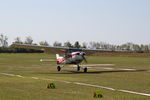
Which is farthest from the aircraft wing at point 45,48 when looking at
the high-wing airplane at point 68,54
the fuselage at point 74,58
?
the fuselage at point 74,58

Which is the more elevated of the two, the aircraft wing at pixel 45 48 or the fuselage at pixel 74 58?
the aircraft wing at pixel 45 48

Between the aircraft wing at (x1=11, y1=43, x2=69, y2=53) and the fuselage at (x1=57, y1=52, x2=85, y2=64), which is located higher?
the aircraft wing at (x1=11, y1=43, x2=69, y2=53)

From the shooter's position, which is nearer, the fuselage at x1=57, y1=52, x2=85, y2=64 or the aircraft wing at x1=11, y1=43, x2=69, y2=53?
the fuselage at x1=57, y1=52, x2=85, y2=64

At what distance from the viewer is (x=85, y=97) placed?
Result: 12305 millimetres

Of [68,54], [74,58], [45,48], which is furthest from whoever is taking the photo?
[45,48]

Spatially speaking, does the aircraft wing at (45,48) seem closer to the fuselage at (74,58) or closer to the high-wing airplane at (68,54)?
the high-wing airplane at (68,54)

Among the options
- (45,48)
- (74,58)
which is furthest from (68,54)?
(45,48)

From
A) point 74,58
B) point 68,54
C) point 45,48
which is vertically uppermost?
point 45,48

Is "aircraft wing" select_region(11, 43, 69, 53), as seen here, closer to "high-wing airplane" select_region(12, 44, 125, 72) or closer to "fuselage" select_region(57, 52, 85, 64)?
"high-wing airplane" select_region(12, 44, 125, 72)

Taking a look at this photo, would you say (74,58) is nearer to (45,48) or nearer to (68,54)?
(68,54)

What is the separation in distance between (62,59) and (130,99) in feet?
69.2

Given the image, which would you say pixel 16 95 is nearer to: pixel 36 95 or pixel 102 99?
pixel 36 95

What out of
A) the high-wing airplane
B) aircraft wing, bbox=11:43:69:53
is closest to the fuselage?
the high-wing airplane

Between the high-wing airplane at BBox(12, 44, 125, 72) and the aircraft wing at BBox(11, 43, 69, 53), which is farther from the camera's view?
the aircraft wing at BBox(11, 43, 69, 53)
